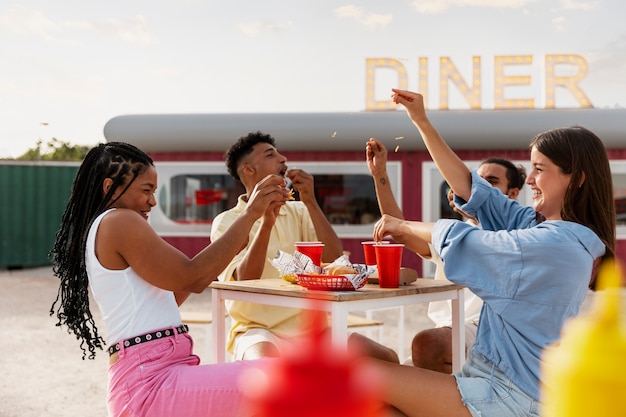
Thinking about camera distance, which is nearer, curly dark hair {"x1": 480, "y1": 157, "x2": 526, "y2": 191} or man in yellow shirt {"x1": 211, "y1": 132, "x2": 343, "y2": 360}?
man in yellow shirt {"x1": 211, "y1": 132, "x2": 343, "y2": 360}

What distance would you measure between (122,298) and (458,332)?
1.82 meters

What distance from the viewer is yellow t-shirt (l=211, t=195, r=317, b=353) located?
3746mm

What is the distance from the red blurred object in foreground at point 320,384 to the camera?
1.43 feet

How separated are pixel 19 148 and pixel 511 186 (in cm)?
6005

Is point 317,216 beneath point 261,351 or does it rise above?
above

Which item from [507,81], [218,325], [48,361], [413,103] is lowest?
[48,361]

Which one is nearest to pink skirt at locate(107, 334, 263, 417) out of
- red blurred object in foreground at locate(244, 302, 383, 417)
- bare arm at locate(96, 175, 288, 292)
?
bare arm at locate(96, 175, 288, 292)

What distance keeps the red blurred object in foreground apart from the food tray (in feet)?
8.46

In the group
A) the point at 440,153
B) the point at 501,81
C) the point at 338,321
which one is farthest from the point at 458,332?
the point at 501,81

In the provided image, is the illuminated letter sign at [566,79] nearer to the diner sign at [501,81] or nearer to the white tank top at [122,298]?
the diner sign at [501,81]

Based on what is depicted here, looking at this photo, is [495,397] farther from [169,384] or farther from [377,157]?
[377,157]

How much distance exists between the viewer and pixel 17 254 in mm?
16078

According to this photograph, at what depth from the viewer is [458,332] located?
11.7ft

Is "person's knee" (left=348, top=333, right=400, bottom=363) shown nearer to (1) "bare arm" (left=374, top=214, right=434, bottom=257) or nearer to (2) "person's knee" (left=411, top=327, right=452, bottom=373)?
(2) "person's knee" (left=411, top=327, right=452, bottom=373)
